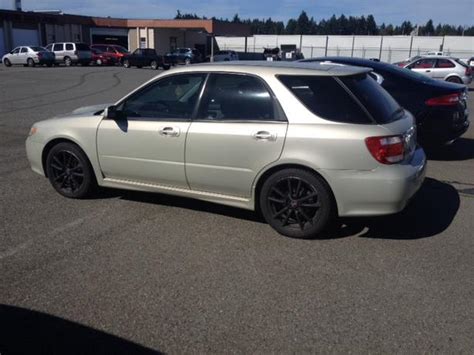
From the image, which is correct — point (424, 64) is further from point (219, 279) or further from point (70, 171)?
point (219, 279)

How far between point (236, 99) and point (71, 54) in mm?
39396

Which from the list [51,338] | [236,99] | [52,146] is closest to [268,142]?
[236,99]

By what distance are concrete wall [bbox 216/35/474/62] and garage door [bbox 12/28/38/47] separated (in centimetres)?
3222

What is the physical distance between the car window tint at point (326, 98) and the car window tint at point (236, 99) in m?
0.27

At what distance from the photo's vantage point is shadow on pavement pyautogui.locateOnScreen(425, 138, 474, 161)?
821 centimetres

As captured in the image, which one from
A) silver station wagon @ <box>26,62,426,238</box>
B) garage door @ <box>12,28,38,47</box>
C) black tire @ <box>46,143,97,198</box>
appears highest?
garage door @ <box>12,28,38,47</box>

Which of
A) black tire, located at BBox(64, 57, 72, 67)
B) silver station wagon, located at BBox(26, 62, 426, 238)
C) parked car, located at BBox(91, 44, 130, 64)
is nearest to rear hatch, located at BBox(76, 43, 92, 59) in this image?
black tire, located at BBox(64, 57, 72, 67)

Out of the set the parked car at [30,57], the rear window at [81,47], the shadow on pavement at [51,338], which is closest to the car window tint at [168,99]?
the shadow on pavement at [51,338]

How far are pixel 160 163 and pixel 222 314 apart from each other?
84.7 inches

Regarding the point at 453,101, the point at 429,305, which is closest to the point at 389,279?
the point at 429,305

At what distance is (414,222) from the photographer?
5062mm

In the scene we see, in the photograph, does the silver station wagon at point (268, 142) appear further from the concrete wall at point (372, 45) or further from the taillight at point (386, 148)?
the concrete wall at point (372, 45)

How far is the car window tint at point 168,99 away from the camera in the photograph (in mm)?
4988

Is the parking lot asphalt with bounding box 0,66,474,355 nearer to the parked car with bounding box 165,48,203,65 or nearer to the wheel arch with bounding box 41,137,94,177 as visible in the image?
the wheel arch with bounding box 41,137,94,177
